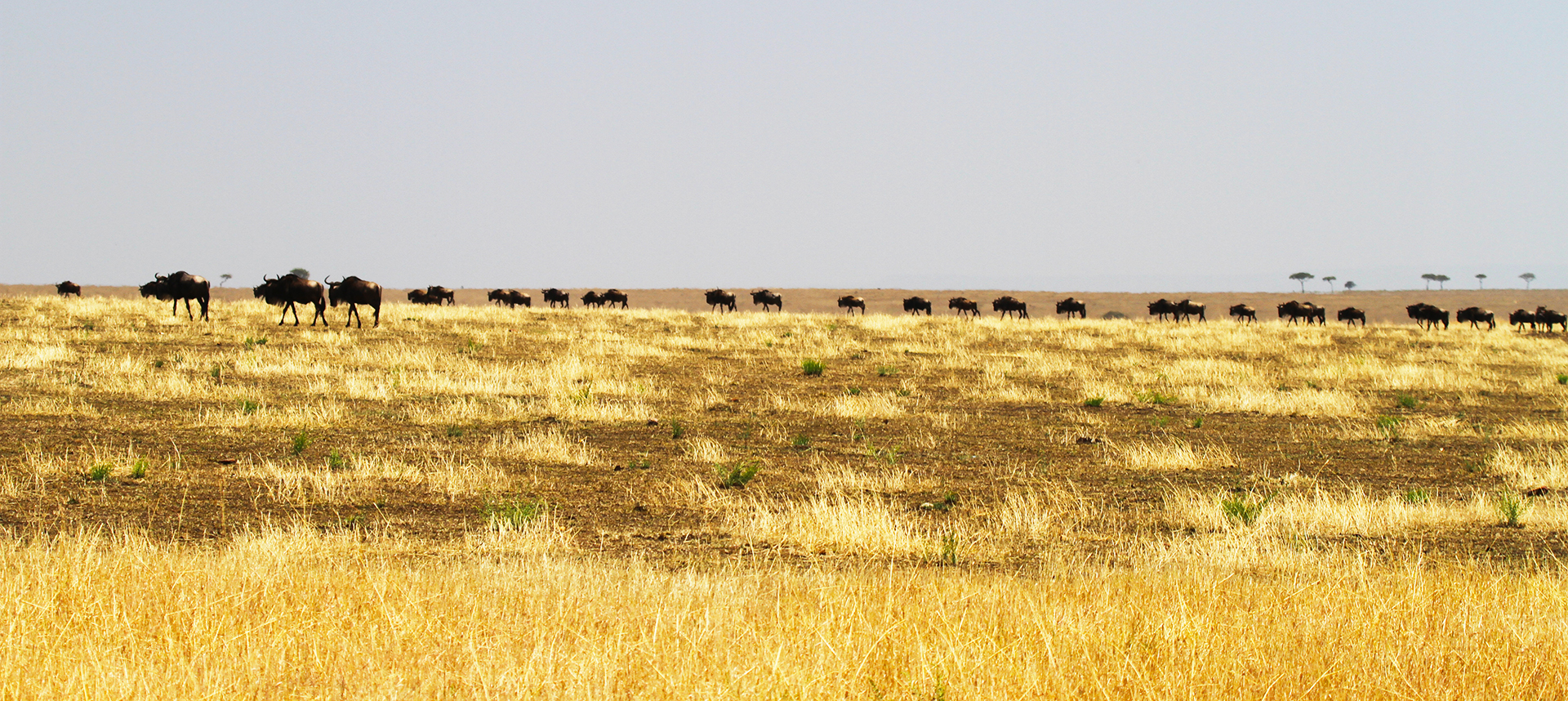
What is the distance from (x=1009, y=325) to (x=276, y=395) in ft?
89.7

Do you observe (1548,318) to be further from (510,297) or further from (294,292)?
(510,297)

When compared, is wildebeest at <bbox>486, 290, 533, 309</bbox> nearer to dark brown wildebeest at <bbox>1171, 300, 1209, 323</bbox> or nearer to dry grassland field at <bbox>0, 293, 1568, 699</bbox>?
dark brown wildebeest at <bbox>1171, 300, 1209, 323</bbox>

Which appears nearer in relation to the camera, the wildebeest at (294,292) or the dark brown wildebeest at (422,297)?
the wildebeest at (294,292)

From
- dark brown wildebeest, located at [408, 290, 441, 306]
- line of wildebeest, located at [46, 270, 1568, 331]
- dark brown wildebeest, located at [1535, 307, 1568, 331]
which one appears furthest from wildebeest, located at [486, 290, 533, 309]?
dark brown wildebeest, located at [1535, 307, 1568, 331]

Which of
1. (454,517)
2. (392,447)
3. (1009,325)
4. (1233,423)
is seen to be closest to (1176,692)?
(454,517)

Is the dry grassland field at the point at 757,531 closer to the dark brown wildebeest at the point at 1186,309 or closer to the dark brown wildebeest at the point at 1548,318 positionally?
the dark brown wildebeest at the point at 1548,318

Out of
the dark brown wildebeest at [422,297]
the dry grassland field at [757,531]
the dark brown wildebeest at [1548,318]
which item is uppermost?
the dark brown wildebeest at [422,297]

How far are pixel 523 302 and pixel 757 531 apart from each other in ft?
231

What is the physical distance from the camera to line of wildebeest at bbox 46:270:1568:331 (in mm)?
30266

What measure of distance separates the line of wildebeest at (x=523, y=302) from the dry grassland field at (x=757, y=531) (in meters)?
6.70

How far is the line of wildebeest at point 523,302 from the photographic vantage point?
30.3m

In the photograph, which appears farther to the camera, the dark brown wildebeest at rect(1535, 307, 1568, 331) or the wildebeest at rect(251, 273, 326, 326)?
the dark brown wildebeest at rect(1535, 307, 1568, 331)

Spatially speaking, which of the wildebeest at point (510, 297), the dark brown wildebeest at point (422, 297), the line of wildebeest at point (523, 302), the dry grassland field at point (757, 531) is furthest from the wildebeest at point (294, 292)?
the wildebeest at point (510, 297)

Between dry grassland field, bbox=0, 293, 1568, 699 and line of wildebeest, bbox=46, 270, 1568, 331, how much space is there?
6.70 meters
